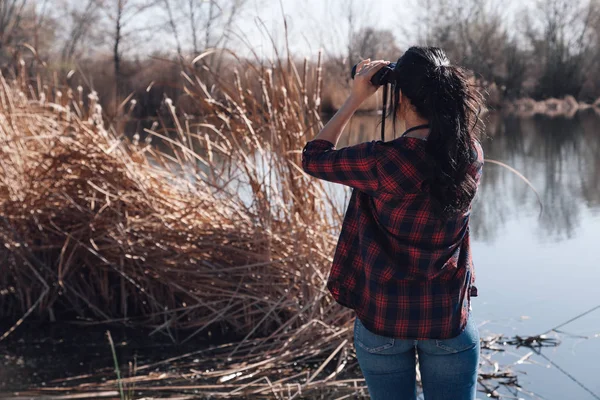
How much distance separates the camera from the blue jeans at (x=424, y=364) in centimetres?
169

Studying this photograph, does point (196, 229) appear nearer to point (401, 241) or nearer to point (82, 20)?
point (401, 241)

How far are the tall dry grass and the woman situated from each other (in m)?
1.21

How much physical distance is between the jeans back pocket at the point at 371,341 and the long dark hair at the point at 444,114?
29cm

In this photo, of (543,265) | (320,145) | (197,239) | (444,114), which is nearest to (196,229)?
(197,239)

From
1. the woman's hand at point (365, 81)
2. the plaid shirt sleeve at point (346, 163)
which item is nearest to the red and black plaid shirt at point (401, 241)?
the plaid shirt sleeve at point (346, 163)

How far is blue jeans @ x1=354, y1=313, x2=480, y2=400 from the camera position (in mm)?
1686

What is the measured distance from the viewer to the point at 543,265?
4.55 m

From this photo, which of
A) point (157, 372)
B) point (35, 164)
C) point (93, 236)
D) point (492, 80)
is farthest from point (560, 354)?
point (492, 80)

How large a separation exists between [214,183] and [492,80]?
18.4 meters

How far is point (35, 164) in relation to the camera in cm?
401

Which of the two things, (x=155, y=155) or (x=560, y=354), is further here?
(x=155, y=155)

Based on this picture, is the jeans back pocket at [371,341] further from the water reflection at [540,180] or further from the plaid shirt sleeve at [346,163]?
the water reflection at [540,180]

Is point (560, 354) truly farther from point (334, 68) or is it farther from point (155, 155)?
point (155, 155)

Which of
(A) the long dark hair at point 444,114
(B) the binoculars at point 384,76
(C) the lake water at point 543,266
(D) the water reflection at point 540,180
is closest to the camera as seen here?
(A) the long dark hair at point 444,114
